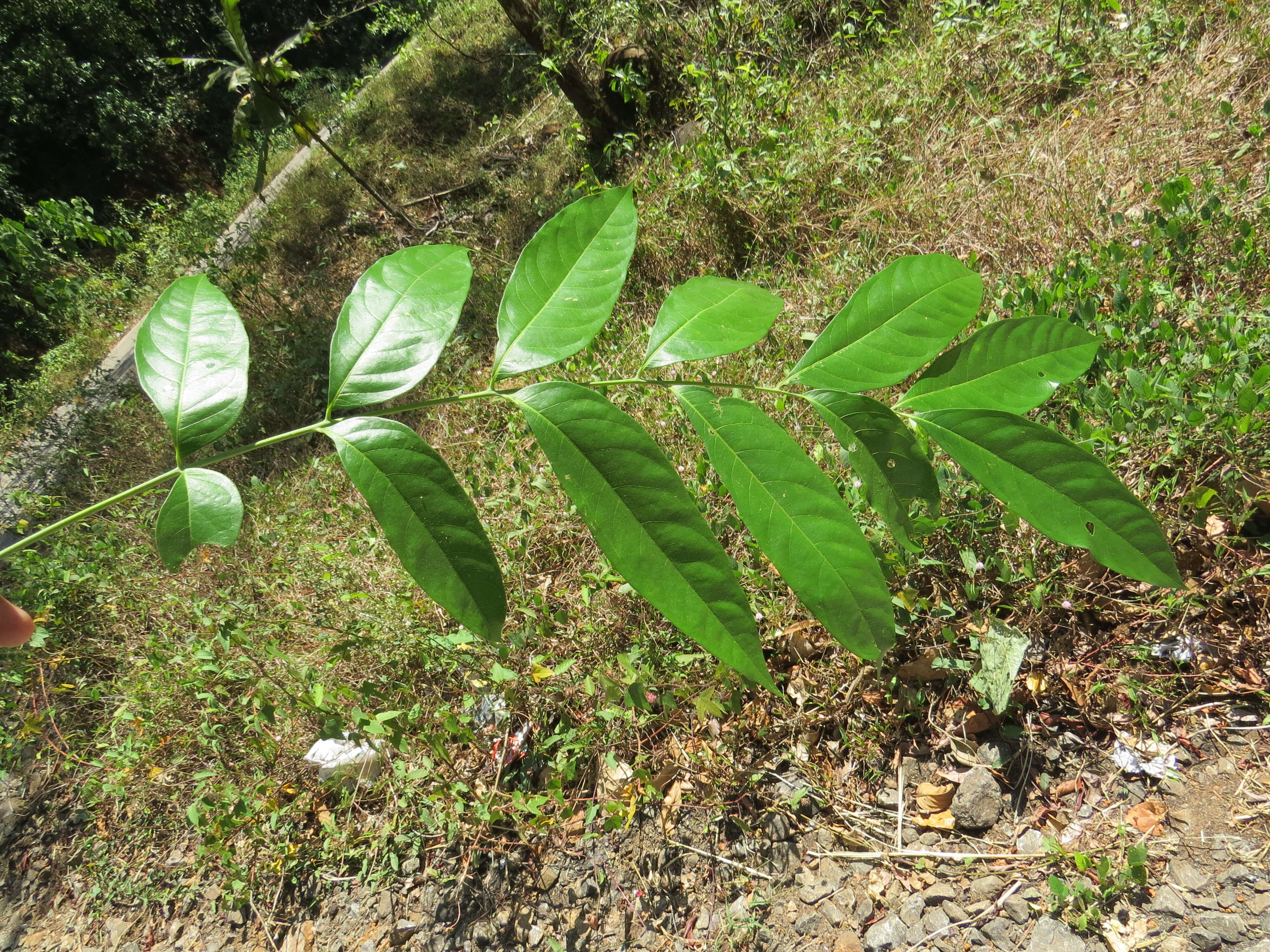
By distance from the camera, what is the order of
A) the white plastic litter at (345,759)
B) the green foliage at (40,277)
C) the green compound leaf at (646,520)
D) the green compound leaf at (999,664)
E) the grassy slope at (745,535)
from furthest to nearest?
the green foliage at (40,277), the white plastic litter at (345,759), the grassy slope at (745,535), the green compound leaf at (999,664), the green compound leaf at (646,520)

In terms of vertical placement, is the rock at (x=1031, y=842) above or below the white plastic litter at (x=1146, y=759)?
below

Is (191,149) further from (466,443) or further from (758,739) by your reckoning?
(758,739)

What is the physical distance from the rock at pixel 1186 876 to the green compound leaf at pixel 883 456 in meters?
1.43

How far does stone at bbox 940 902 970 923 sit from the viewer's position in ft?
4.99

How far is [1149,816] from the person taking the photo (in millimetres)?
1478

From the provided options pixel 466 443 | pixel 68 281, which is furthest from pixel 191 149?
pixel 466 443

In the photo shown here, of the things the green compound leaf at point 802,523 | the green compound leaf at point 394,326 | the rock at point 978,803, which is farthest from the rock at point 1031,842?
the green compound leaf at point 394,326

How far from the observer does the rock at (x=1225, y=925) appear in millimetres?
1273

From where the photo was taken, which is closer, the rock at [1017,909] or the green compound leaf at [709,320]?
the green compound leaf at [709,320]

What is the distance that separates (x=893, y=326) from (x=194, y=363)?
668 mm

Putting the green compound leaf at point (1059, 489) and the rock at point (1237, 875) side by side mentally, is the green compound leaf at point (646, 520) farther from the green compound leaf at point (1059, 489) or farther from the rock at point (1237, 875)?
the rock at point (1237, 875)

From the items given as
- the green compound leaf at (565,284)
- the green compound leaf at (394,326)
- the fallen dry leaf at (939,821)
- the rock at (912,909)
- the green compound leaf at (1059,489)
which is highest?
the green compound leaf at (394,326)

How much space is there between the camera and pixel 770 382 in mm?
2715

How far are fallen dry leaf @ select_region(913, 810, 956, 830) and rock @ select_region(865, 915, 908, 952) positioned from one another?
22cm
